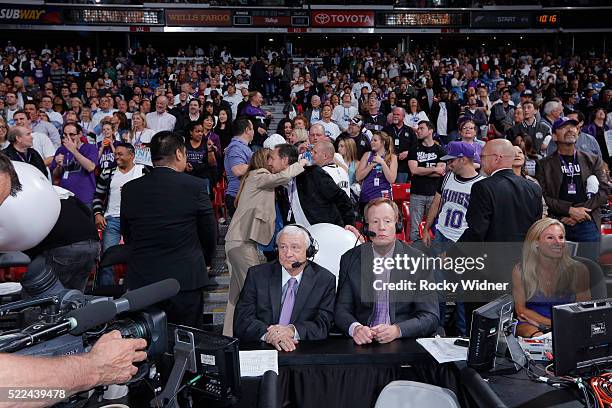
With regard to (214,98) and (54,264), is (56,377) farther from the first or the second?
(214,98)

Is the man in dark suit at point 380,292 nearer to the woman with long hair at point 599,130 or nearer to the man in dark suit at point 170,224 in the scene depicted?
the man in dark suit at point 170,224

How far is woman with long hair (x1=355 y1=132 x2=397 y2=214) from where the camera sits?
602cm

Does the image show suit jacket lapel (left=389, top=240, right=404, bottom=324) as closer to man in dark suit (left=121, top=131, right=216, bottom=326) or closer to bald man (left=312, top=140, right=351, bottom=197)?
man in dark suit (left=121, top=131, right=216, bottom=326)

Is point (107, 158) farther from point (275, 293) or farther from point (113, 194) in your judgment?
point (275, 293)

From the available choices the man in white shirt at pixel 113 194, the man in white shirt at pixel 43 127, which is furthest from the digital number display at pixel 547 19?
the man in white shirt at pixel 113 194

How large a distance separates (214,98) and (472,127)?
5427 mm

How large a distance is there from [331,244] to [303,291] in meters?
0.83

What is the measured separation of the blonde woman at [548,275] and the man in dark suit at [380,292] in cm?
61

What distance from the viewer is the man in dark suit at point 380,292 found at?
333cm

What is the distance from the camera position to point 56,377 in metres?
1.65

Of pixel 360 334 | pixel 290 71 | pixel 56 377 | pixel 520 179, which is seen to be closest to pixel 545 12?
pixel 290 71

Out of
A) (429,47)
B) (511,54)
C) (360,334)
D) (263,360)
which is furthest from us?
(429,47)

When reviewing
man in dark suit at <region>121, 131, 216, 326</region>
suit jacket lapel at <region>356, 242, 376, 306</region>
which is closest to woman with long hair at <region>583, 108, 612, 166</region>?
suit jacket lapel at <region>356, 242, 376, 306</region>

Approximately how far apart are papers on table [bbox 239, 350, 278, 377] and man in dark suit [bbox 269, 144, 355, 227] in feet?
5.74
